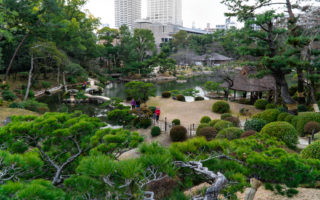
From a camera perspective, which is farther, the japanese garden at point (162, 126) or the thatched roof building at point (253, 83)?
the thatched roof building at point (253, 83)

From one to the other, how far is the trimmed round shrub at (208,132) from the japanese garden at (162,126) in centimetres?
5

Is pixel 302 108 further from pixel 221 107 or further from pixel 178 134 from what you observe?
pixel 178 134

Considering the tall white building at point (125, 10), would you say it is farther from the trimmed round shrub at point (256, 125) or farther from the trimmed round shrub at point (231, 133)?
the trimmed round shrub at point (231, 133)

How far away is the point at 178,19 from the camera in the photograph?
127 meters

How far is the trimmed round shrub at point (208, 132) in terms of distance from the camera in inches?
389

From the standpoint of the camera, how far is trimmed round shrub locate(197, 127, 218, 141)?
9875 millimetres

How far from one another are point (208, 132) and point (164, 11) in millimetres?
122475

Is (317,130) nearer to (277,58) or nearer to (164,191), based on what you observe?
(277,58)

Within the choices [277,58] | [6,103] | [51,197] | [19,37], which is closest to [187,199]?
[51,197]

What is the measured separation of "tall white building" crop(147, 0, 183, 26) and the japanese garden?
93.0 meters

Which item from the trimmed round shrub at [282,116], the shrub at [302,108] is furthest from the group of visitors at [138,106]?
the shrub at [302,108]

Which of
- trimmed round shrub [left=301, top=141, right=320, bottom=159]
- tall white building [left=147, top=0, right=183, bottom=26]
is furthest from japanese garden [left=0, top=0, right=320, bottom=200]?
tall white building [left=147, top=0, right=183, bottom=26]

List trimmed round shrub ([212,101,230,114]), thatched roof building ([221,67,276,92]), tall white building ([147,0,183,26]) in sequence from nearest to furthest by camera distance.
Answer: trimmed round shrub ([212,101,230,114]) → thatched roof building ([221,67,276,92]) → tall white building ([147,0,183,26])

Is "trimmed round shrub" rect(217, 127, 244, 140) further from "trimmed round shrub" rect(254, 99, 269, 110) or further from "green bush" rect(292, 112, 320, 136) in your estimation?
"trimmed round shrub" rect(254, 99, 269, 110)
